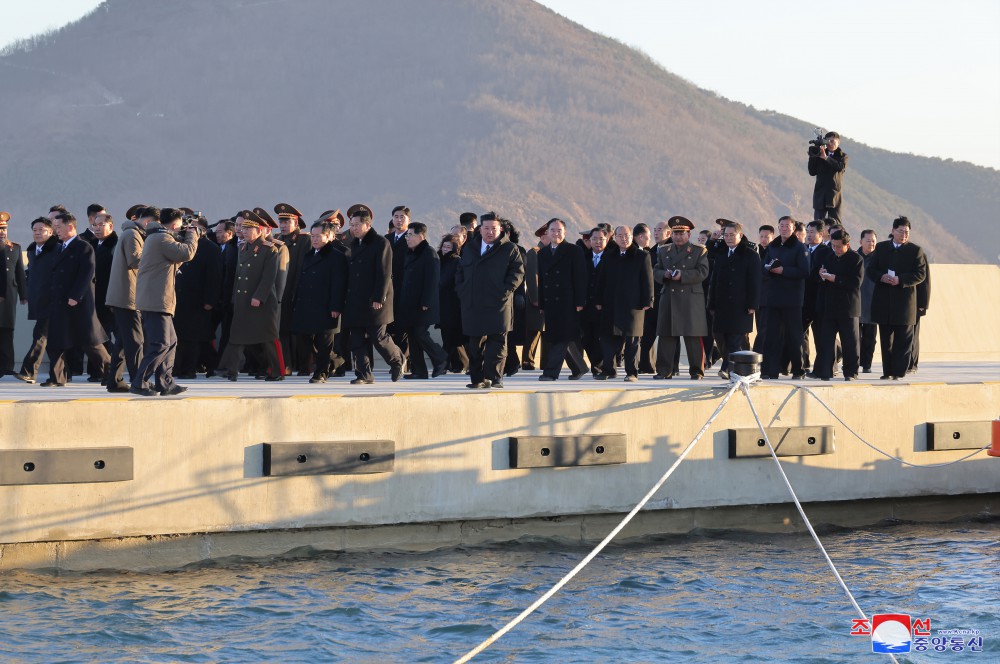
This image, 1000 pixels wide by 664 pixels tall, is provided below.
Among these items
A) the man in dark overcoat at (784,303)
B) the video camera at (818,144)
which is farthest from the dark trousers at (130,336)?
the video camera at (818,144)

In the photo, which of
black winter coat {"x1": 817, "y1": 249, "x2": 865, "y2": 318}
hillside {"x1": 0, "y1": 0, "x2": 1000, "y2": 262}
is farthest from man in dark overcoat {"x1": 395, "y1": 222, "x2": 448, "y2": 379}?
hillside {"x1": 0, "y1": 0, "x2": 1000, "y2": 262}

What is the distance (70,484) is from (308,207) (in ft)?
389

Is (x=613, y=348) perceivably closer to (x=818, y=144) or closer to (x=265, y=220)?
(x=265, y=220)

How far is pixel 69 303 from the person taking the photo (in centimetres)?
1260

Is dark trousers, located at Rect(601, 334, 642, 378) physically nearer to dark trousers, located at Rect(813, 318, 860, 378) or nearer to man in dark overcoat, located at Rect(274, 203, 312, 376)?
dark trousers, located at Rect(813, 318, 860, 378)

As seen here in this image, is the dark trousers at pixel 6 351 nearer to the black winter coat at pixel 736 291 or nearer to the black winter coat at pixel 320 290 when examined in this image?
the black winter coat at pixel 320 290

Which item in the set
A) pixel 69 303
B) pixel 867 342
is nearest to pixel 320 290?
pixel 69 303

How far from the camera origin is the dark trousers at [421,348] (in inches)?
571

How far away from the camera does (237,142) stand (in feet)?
469

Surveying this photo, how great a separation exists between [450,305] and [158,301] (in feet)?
15.6

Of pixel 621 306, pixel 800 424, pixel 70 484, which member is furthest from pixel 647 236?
pixel 70 484

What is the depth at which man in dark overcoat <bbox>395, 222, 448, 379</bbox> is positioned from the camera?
1437 cm

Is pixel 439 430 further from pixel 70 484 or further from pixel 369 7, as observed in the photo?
pixel 369 7

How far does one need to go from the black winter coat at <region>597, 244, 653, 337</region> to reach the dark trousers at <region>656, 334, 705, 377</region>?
370 millimetres
